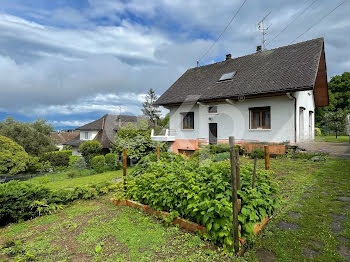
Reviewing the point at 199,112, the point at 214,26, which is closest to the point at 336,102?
the point at 199,112

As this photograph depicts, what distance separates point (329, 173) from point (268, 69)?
7.80 m

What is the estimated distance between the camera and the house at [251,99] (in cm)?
1042

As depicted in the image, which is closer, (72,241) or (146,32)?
(72,241)

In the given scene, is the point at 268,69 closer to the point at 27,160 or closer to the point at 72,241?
the point at 72,241

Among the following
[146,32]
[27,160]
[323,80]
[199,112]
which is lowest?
[27,160]

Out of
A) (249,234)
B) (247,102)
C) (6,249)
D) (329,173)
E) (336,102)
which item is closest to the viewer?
(249,234)

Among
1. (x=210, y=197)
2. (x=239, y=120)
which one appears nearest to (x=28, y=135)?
(x=239, y=120)

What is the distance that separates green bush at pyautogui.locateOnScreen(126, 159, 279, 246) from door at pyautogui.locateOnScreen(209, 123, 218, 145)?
9.13 metres

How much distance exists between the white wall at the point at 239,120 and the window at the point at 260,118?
0.24 m

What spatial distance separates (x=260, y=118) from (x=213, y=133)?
3170mm

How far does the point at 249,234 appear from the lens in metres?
2.62

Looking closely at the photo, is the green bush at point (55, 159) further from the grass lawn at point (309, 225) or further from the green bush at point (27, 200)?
the grass lawn at point (309, 225)

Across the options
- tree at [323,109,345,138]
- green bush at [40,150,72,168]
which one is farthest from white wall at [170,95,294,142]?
green bush at [40,150,72,168]

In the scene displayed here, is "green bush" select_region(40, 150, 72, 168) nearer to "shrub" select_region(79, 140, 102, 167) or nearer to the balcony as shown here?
"shrub" select_region(79, 140, 102, 167)
